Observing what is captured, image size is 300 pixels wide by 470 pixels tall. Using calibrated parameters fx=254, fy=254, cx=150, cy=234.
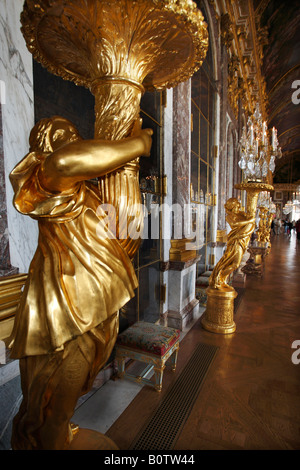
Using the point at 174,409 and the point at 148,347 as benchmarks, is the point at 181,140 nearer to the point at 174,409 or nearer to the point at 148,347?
the point at 148,347

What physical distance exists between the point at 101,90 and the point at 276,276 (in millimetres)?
7649

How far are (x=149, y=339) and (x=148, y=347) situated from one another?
3.2 inches

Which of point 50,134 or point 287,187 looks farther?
point 287,187

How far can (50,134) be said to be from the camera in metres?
0.89

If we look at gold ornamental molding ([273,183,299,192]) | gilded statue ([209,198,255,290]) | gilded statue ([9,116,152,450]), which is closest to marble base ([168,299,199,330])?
gilded statue ([209,198,255,290])

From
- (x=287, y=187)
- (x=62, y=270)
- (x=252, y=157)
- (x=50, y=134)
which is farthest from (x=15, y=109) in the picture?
(x=287, y=187)

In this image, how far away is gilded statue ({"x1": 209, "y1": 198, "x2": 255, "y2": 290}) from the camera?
3.76m

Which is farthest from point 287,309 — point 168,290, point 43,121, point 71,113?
point 43,121

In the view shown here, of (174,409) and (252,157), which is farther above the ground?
(252,157)

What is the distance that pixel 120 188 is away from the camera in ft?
3.20

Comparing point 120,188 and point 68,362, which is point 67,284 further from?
point 120,188

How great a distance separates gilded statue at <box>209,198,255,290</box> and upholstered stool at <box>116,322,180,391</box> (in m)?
1.50

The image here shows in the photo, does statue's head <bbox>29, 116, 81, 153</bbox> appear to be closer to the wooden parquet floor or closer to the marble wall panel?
the wooden parquet floor

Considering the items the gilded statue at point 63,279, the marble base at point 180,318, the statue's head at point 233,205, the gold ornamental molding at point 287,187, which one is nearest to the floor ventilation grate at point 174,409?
the marble base at point 180,318
